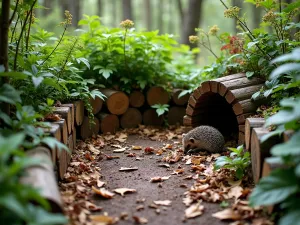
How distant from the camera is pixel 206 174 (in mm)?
4039

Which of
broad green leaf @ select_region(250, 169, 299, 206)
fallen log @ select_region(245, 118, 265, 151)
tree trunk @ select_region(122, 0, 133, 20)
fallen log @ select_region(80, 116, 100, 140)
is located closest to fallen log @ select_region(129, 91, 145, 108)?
fallen log @ select_region(80, 116, 100, 140)

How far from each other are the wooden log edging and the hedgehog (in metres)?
0.34

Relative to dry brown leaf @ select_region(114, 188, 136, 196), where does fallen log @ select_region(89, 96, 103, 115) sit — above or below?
above

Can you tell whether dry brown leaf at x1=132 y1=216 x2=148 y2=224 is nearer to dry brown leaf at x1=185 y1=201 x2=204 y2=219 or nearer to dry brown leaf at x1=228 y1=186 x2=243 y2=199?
dry brown leaf at x1=185 y1=201 x2=204 y2=219

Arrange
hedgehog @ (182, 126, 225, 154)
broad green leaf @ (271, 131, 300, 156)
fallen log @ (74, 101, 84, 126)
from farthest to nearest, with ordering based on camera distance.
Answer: fallen log @ (74, 101, 84, 126)
hedgehog @ (182, 126, 225, 154)
broad green leaf @ (271, 131, 300, 156)

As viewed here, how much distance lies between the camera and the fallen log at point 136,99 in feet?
20.4

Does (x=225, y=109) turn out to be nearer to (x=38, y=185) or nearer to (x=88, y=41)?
(x=88, y=41)

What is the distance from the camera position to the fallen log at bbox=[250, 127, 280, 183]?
3.17 meters

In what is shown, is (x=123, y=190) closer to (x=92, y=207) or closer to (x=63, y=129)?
(x=92, y=207)

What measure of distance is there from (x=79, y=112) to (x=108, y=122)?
0.93 metres

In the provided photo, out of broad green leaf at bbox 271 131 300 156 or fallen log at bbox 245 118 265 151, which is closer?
broad green leaf at bbox 271 131 300 156

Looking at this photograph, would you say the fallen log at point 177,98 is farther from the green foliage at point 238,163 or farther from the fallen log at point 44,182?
the fallen log at point 44,182

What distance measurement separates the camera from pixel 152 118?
255 inches

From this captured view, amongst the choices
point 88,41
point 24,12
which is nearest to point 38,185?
point 24,12
